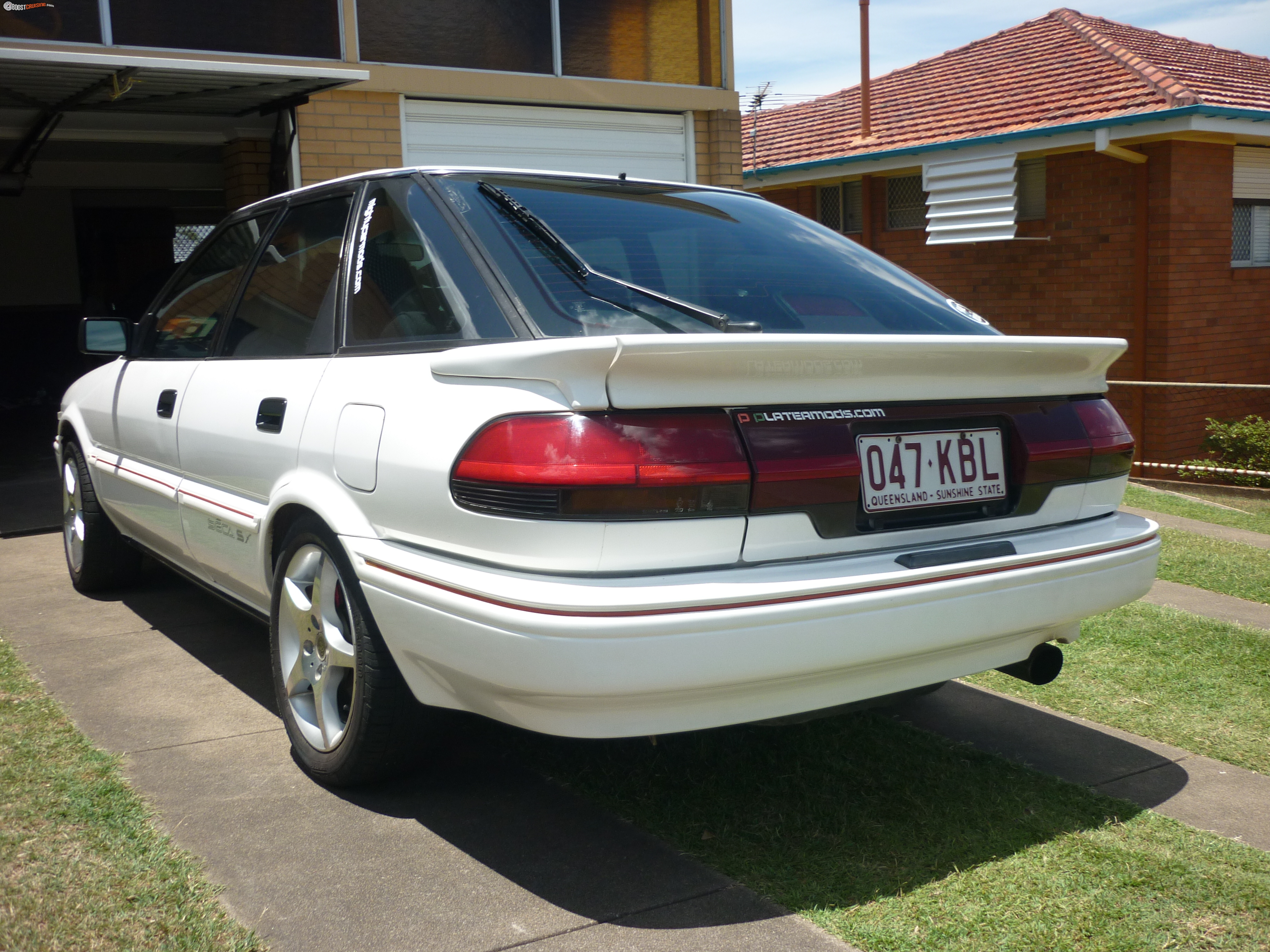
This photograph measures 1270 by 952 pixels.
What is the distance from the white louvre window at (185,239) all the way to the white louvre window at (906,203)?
10392mm

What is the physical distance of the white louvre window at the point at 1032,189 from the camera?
1440 cm

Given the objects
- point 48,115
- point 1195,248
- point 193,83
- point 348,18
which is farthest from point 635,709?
point 1195,248

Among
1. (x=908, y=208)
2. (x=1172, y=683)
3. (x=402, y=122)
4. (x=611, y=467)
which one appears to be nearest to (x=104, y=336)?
(x=611, y=467)

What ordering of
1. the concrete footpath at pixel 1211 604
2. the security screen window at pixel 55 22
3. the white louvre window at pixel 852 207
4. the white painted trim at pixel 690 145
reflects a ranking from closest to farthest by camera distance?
the concrete footpath at pixel 1211 604 → the security screen window at pixel 55 22 → the white painted trim at pixel 690 145 → the white louvre window at pixel 852 207

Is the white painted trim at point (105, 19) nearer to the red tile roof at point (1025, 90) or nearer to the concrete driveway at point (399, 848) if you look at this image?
the concrete driveway at point (399, 848)

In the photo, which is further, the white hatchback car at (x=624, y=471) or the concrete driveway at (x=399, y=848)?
the concrete driveway at (x=399, y=848)

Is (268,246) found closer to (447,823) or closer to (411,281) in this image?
(411,281)

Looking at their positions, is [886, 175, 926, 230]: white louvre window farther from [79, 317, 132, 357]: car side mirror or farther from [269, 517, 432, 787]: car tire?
[269, 517, 432, 787]: car tire

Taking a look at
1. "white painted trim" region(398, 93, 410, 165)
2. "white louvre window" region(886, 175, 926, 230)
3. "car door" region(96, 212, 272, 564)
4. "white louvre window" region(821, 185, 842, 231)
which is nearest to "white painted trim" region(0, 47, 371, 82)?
"white painted trim" region(398, 93, 410, 165)

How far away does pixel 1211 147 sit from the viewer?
13.3 m

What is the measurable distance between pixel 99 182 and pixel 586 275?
45.4 ft

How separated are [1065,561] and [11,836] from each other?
274 cm

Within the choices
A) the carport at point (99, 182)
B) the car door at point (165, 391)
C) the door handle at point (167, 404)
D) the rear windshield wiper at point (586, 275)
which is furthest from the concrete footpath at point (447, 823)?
the carport at point (99, 182)

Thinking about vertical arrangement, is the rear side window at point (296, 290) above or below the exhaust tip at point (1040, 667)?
above
